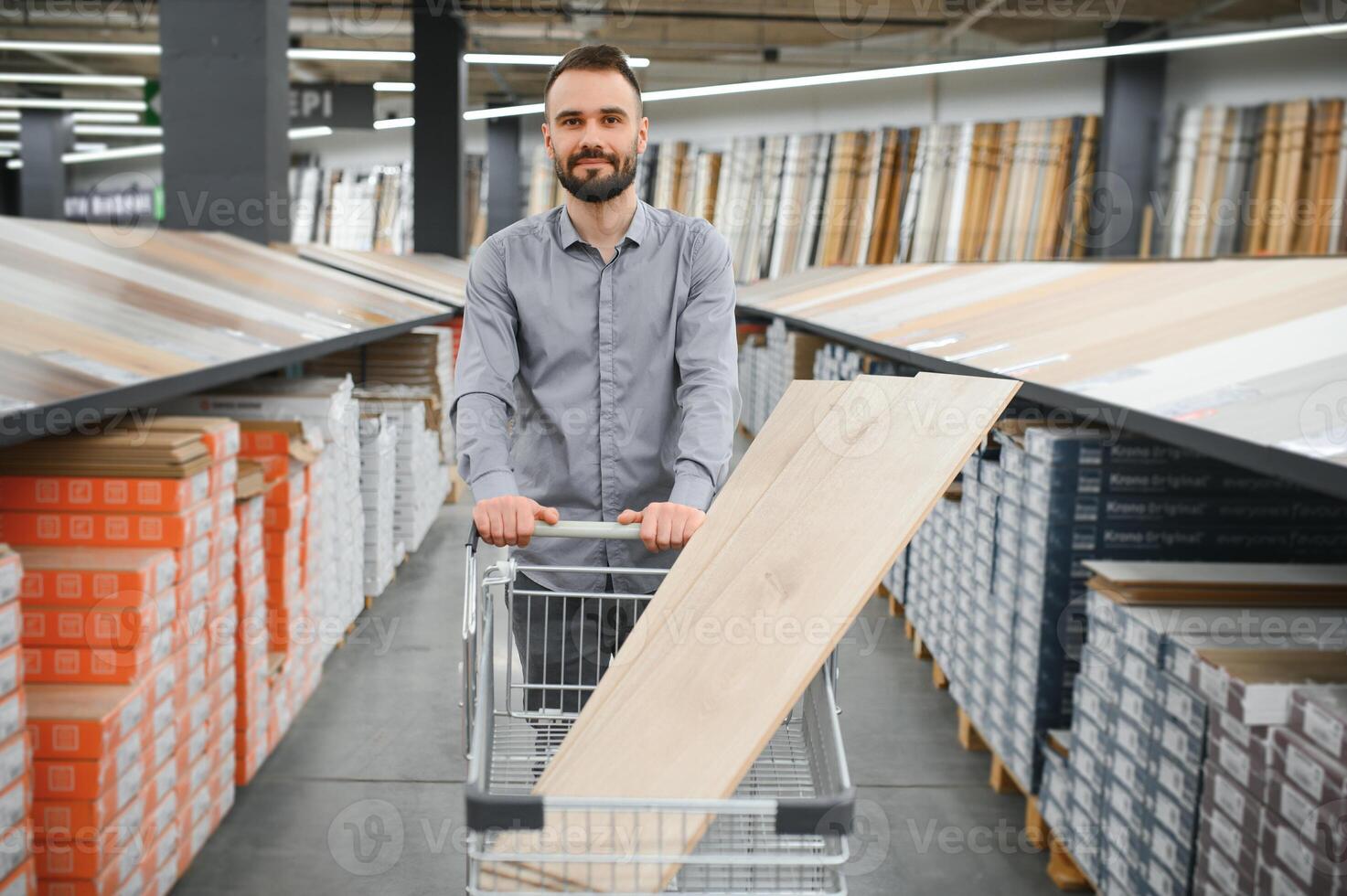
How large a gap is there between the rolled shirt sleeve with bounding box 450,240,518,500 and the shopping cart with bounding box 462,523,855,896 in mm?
163

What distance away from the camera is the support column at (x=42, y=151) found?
1612 centimetres

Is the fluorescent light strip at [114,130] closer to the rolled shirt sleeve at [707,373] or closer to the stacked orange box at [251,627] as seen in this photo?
the stacked orange box at [251,627]

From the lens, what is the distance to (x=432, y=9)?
977 centimetres

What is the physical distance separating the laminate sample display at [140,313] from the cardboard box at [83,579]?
1.10ft

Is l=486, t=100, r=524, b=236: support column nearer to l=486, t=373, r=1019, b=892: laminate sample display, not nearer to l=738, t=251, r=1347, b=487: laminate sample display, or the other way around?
l=738, t=251, r=1347, b=487: laminate sample display

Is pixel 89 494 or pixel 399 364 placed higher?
pixel 89 494

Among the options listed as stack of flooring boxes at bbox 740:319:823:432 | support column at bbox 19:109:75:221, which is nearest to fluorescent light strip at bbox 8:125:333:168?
support column at bbox 19:109:75:221

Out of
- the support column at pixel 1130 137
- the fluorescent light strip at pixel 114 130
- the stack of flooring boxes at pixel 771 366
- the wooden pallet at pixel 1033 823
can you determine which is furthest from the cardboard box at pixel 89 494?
the fluorescent light strip at pixel 114 130

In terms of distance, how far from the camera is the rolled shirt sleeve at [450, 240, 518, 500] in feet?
5.73

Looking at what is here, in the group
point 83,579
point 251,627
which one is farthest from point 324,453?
point 83,579

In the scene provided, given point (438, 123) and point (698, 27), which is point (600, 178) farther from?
point (698, 27)

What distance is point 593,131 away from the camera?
5.76ft

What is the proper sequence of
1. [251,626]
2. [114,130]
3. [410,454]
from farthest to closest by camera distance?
[114,130], [410,454], [251,626]

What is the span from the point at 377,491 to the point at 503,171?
34.6ft
